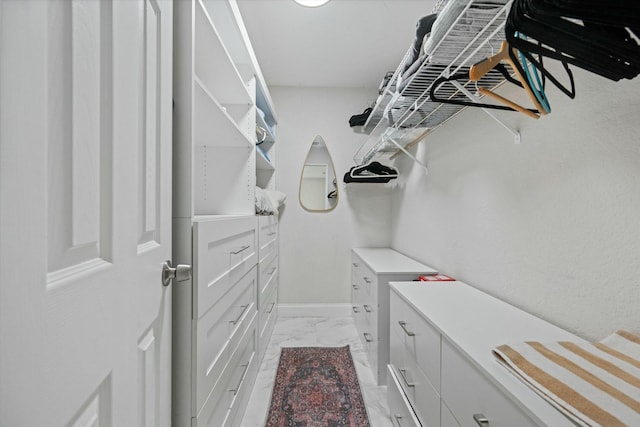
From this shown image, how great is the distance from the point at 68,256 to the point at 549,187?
4.57 feet

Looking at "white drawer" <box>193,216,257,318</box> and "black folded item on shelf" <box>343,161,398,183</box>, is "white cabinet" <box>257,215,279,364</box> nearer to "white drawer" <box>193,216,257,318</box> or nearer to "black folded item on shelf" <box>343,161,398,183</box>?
"white drawer" <box>193,216,257,318</box>

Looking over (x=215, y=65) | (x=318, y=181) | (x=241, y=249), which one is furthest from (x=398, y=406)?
(x=318, y=181)

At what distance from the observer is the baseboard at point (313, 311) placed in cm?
302

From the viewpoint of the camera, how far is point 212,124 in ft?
4.56

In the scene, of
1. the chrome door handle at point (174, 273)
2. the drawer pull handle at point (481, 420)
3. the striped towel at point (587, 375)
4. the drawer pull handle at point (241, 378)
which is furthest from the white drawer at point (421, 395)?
the chrome door handle at point (174, 273)

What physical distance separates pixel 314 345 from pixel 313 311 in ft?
2.19

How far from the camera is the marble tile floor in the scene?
5.11 ft

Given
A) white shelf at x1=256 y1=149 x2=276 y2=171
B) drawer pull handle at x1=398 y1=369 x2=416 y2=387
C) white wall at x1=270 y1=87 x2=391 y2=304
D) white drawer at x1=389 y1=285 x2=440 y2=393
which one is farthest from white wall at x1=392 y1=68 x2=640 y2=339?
white shelf at x1=256 y1=149 x2=276 y2=171

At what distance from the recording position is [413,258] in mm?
2432

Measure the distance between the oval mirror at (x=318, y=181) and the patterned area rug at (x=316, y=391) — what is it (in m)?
1.48

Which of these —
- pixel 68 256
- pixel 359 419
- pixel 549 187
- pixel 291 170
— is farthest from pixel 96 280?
pixel 291 170

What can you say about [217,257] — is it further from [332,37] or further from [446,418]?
[332,37]

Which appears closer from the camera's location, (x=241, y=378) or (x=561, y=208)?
(x=561, y=208)

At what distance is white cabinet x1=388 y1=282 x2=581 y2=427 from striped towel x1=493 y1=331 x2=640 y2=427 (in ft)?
0.09
